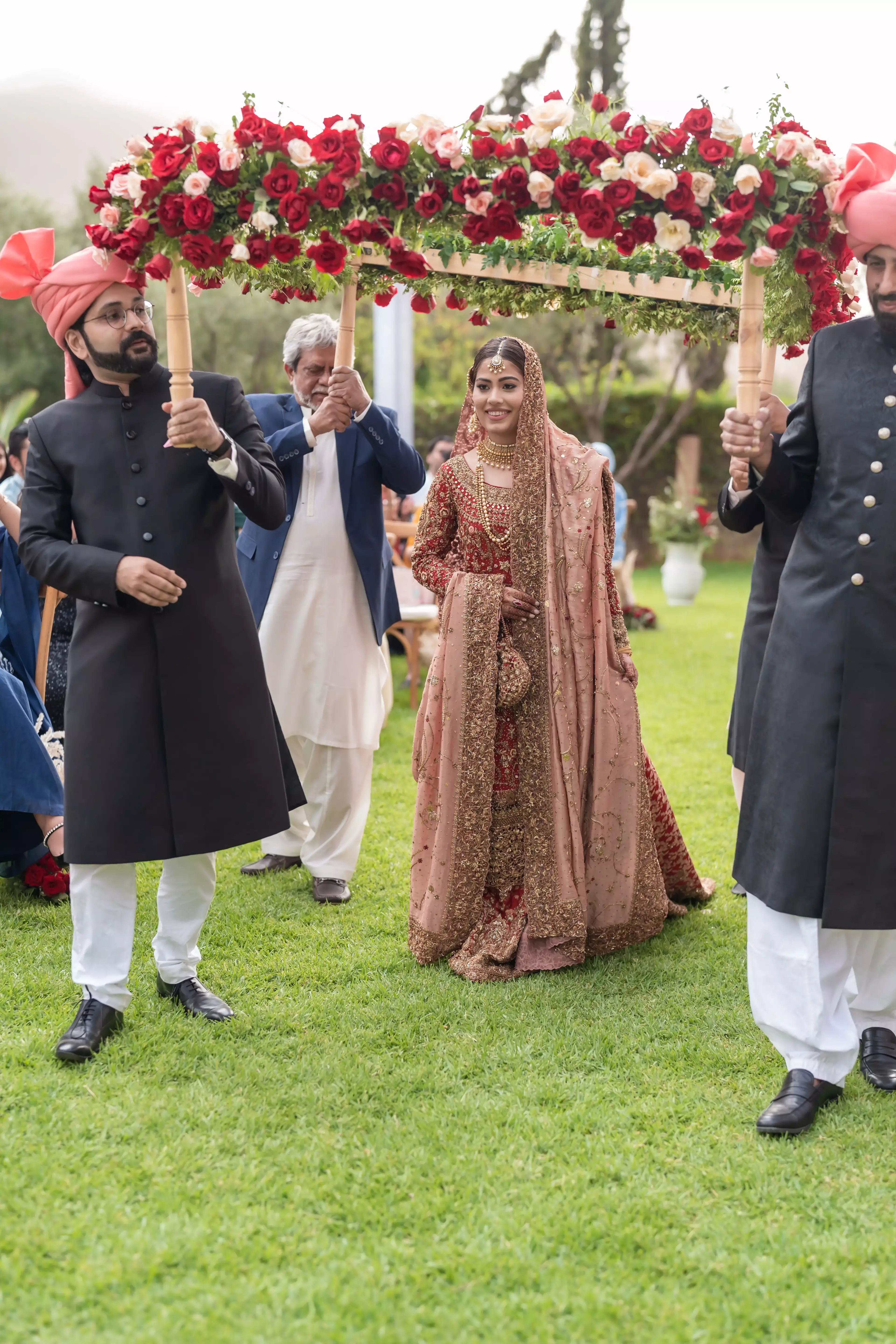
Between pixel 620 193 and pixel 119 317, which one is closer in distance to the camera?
pixel 620 193

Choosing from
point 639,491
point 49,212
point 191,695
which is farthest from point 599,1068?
point 49,212

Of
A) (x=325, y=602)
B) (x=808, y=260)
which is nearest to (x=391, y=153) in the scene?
(x=808, y=260)

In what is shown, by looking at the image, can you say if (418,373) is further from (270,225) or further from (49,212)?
(270,225)

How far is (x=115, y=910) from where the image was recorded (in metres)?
3.70

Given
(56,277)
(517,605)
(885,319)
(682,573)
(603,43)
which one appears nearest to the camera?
(885,319)

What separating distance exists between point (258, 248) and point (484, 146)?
69 centimetres

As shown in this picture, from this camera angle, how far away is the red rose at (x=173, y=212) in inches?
128

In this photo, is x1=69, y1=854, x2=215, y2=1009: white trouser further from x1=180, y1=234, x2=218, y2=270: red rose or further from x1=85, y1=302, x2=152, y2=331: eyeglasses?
x1=180, y1=234, x2=218, y2=270: red rose

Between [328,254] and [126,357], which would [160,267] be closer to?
[126,357]

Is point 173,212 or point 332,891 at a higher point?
point 173,212

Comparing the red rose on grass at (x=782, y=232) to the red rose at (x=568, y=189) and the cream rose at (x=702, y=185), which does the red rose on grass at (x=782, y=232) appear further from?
the red rose at (x=568, y=189)

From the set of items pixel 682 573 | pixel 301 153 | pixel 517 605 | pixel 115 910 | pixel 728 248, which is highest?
pixel 301 153

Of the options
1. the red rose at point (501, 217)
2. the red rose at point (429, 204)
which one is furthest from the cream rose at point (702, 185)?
the red rose at point (429, 204)

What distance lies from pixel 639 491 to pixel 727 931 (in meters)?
18.7
